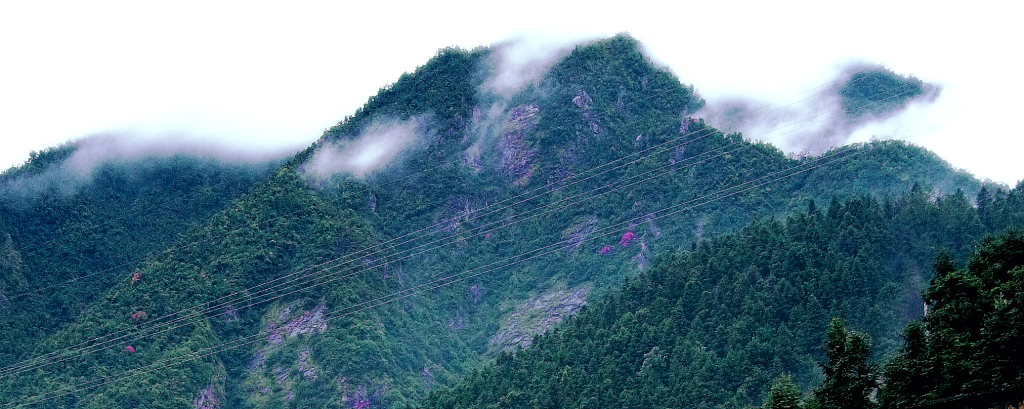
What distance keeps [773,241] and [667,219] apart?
4104 cm

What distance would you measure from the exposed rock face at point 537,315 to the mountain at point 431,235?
283 millimetres

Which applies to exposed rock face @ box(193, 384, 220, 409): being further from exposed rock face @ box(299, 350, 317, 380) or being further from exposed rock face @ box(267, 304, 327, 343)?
exposed rock face @ box(267, 304, 327, 343)

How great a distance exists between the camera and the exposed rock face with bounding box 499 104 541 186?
17650 centimetres

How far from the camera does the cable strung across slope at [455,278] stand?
143 meters

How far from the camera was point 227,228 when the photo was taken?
168250mm

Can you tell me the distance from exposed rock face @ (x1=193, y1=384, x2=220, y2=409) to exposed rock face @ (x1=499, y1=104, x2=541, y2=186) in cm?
4661

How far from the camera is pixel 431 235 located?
176 metres

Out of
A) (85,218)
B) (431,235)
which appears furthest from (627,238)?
(85,218)

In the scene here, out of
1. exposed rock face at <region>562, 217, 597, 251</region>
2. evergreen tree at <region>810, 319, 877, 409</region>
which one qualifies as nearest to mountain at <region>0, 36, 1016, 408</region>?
exposed rock face at <region>562, 217, 597, 251</region>

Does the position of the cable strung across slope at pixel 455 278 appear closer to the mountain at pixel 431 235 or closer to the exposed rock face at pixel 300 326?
the mountain at pixel 431 235

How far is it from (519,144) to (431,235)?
1476cm

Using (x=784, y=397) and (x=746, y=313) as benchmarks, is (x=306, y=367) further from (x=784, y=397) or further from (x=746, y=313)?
(x=784, y=397)

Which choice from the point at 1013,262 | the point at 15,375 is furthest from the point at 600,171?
the point at 1013,262

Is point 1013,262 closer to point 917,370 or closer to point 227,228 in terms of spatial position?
point 917,370
